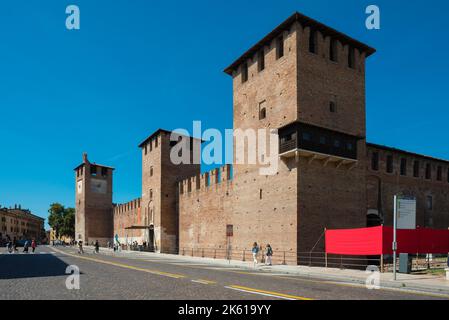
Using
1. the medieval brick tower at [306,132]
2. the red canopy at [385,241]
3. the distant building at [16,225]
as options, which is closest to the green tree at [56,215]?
the distant building at [16,225]

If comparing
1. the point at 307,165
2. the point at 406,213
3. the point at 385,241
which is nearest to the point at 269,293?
the point at 385,241

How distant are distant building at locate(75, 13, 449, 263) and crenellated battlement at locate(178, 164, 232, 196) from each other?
104 millimetres

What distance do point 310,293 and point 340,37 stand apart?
77.4ft

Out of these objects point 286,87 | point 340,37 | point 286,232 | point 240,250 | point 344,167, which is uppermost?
point 340,37

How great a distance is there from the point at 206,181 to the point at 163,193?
986 centimetres

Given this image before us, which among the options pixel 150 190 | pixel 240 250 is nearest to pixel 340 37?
pixel 240 250

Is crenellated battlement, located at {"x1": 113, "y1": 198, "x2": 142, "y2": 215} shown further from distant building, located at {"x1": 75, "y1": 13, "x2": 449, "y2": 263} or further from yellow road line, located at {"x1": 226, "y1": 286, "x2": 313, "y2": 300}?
yellow road line, located at {"x1": 226, "y1": 286, "x2": 313, "y2": 300}

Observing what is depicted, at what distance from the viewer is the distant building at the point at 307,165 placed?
26250 millimetres

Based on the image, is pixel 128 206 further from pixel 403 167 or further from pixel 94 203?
pixel 403 167

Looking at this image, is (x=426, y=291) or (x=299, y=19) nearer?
(x=426, y=291)

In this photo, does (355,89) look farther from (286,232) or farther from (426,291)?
(426,291)

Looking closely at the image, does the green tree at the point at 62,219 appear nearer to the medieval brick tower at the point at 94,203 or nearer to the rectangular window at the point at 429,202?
the medieval brick tower at the point at 94,203

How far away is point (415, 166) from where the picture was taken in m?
37.8

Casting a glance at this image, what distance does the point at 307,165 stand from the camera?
26.4 meters
